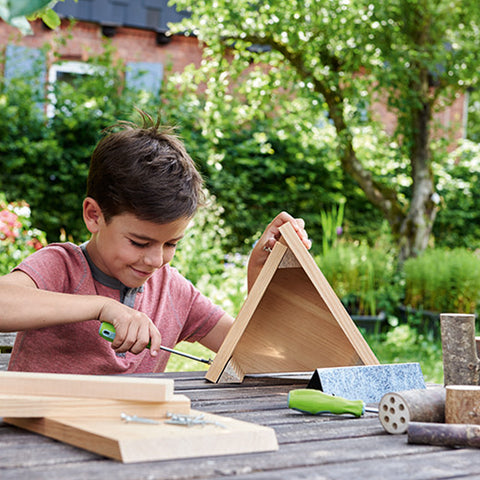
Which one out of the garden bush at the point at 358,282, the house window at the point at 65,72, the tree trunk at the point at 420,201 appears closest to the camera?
the garden bush at the point at 358,282

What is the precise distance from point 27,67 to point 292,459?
996cm

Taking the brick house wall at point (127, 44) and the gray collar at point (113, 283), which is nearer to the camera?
the gray collar at point (113, 283)

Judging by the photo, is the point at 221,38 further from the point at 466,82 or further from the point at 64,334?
the point at 64,334

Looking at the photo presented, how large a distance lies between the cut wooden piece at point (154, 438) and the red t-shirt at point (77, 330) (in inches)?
32.8

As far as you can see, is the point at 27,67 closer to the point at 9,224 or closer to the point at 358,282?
the point at 9,224

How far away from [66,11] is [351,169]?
588cm

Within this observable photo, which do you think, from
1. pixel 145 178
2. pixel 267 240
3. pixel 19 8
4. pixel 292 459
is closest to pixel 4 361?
pixel 145 178

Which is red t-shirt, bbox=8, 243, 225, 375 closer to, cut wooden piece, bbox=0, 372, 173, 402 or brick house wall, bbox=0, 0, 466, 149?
cut wooden piece, bbox=0, 372, 173, 402

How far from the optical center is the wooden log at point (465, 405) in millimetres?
1232

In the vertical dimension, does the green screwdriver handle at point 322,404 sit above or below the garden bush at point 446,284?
above

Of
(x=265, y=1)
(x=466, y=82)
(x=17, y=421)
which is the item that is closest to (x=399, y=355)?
(x=466, y=82)

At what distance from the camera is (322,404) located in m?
1.34

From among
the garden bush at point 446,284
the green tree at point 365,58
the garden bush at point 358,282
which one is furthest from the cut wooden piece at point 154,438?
the green tree at point 365,58

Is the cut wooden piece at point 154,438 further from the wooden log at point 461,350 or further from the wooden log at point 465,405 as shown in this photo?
the wooden log at point 461,350
